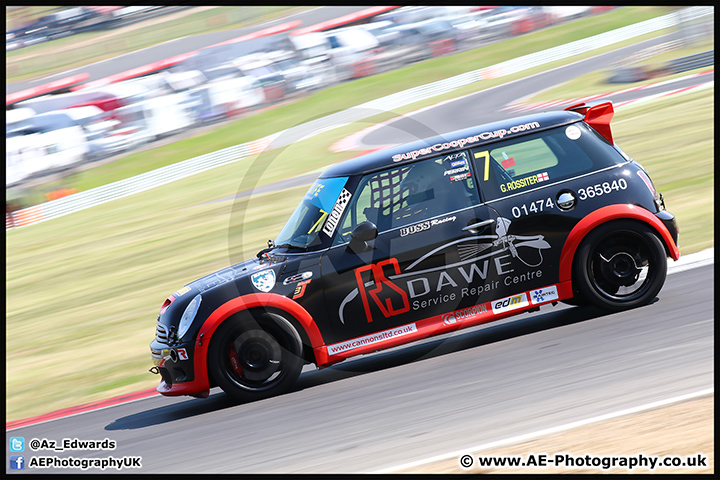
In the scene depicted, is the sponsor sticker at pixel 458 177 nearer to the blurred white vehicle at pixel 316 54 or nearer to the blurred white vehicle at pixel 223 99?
the blurred white vehicle at pixel 223 99

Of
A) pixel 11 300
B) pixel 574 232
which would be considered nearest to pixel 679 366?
pixel 574 232

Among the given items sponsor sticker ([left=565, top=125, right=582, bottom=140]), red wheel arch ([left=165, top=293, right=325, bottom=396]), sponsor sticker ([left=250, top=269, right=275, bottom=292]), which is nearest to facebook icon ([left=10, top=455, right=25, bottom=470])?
red wheel arch ([left=165, top=293, right=325, bottom=396])

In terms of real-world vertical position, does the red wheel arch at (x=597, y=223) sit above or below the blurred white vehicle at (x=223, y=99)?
below

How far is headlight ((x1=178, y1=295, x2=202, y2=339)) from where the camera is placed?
18.2ft

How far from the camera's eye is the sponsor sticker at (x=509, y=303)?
5805 millimetres

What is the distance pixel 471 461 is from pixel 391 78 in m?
23.5

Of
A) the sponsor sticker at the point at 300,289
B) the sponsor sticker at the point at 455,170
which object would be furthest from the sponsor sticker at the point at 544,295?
the sponsor sticker at the point at 300,289

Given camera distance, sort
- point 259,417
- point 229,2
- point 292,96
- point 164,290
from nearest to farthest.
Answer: point 259,417, point 164,290, point 292,96, point 229,2

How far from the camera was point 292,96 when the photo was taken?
25297 mm

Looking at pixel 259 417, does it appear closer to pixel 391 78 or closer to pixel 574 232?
pixel 574 232

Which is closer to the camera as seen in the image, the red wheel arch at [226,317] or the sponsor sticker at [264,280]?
the red wheel arch at [226,317]

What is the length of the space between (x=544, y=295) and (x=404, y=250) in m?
1.32

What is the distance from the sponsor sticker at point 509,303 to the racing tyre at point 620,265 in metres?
0.52

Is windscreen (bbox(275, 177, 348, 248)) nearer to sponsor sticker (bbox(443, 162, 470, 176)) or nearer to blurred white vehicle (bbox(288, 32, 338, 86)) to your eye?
sponsor sticker (bbox(443, 162, 470, 176))
